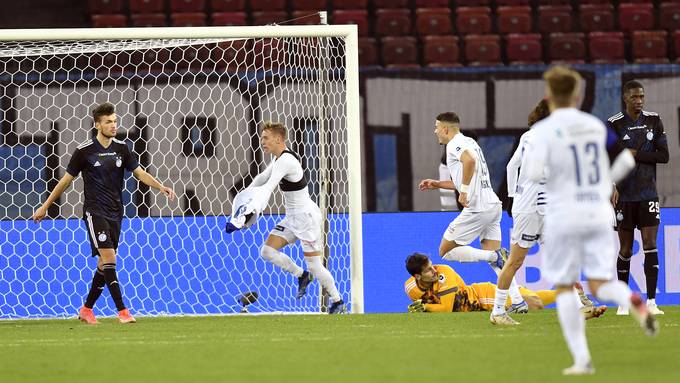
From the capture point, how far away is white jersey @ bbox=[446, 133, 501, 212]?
1016 centimetres

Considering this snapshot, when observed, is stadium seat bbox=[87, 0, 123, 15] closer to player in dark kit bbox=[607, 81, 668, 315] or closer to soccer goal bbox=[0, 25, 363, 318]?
soccer goal bbox=[0, 25, 363, 318]

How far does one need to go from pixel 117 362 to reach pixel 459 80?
6.44 metres

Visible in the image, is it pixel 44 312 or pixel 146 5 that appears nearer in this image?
pixel 44 312

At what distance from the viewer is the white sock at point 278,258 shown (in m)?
11.0

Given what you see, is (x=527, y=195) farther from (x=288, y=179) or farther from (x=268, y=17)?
(x=268, y=17)

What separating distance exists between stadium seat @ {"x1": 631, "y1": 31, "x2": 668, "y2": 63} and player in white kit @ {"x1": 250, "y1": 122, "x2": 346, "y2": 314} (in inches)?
250

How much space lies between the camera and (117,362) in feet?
21.5

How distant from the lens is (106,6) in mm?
17031

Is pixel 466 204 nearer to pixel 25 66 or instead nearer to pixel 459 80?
pixel 459 80

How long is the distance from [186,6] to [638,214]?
353 inches

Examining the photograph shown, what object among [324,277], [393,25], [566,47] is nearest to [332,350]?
[324,277]

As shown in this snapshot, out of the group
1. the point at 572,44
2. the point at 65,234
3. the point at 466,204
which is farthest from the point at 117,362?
the point at 572,44

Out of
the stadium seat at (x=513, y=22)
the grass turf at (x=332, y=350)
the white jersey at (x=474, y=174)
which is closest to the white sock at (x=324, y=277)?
the grass turf at (x=332, y=350)

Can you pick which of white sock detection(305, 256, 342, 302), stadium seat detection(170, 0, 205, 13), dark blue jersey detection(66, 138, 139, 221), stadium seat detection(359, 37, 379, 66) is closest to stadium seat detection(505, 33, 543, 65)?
stadium seat detection(359, 37, 379, 66)
